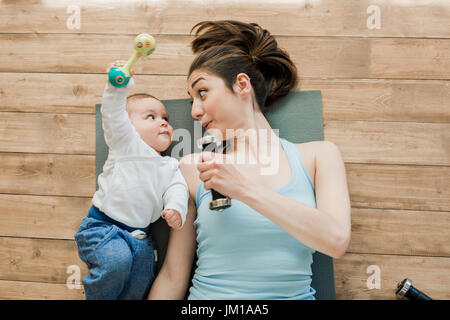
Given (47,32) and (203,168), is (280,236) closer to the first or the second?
(203,168)

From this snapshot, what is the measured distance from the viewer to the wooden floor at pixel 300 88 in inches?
57.2

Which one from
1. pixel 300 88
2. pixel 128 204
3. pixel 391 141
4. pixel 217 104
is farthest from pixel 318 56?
pixel 128 204

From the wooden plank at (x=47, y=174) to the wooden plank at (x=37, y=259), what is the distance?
21 cm

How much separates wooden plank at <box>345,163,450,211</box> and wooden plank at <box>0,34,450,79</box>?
390 millimetres

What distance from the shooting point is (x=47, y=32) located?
1634 mm

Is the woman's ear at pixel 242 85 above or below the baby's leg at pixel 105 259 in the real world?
above

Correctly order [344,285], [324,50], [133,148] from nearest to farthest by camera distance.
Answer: [133,148] < [344,285] < [324,50]

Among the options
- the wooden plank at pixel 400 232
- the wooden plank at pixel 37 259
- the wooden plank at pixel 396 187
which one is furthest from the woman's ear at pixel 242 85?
the wooden plank at pixel 37 259

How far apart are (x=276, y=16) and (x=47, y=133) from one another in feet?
3.63

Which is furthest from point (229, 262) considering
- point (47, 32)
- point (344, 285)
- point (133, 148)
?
point (47, 32)

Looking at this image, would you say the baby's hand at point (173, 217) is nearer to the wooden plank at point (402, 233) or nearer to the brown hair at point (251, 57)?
the brown hair at point (251, 57)

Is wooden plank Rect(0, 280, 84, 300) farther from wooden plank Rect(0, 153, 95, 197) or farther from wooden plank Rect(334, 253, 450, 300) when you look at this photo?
wooden plank Rect(334, 253, 450, 300)

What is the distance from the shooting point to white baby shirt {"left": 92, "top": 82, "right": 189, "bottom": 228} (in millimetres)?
1150
